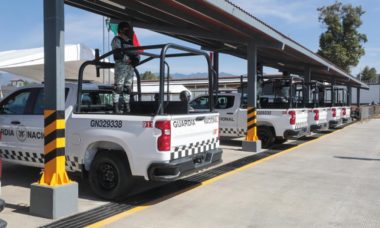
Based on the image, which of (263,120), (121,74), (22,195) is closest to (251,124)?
(263,120)

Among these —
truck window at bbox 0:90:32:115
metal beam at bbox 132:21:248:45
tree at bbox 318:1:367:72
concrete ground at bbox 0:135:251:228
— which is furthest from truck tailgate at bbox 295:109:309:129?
tree at bbox 318:1:367:72

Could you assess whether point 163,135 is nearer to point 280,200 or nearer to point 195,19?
point 280,200

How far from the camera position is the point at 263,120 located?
42.3 ft

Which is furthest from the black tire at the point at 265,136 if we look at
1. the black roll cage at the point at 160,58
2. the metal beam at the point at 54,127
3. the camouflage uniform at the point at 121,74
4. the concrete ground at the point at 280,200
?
the metal beam at the point at 54,127

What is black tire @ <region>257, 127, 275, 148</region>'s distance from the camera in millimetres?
12922

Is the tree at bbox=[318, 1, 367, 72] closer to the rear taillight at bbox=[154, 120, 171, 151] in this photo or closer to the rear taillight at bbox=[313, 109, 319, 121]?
the rear taillight at bbox=[313, 109, 319, 121]

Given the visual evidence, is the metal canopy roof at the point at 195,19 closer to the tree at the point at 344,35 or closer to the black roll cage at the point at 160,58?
the black roll cage at the point at 160,58

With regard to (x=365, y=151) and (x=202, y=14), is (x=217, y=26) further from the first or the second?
(x=365, y=151)

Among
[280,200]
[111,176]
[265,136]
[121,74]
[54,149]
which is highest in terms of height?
[121,74]

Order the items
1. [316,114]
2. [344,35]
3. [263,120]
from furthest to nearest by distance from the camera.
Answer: [344,35], [316,114], [263,120]

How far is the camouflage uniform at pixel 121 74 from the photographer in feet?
22.0

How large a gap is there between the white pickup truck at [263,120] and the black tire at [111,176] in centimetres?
738

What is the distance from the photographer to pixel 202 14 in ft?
32.0

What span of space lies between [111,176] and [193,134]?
4.69 feet
